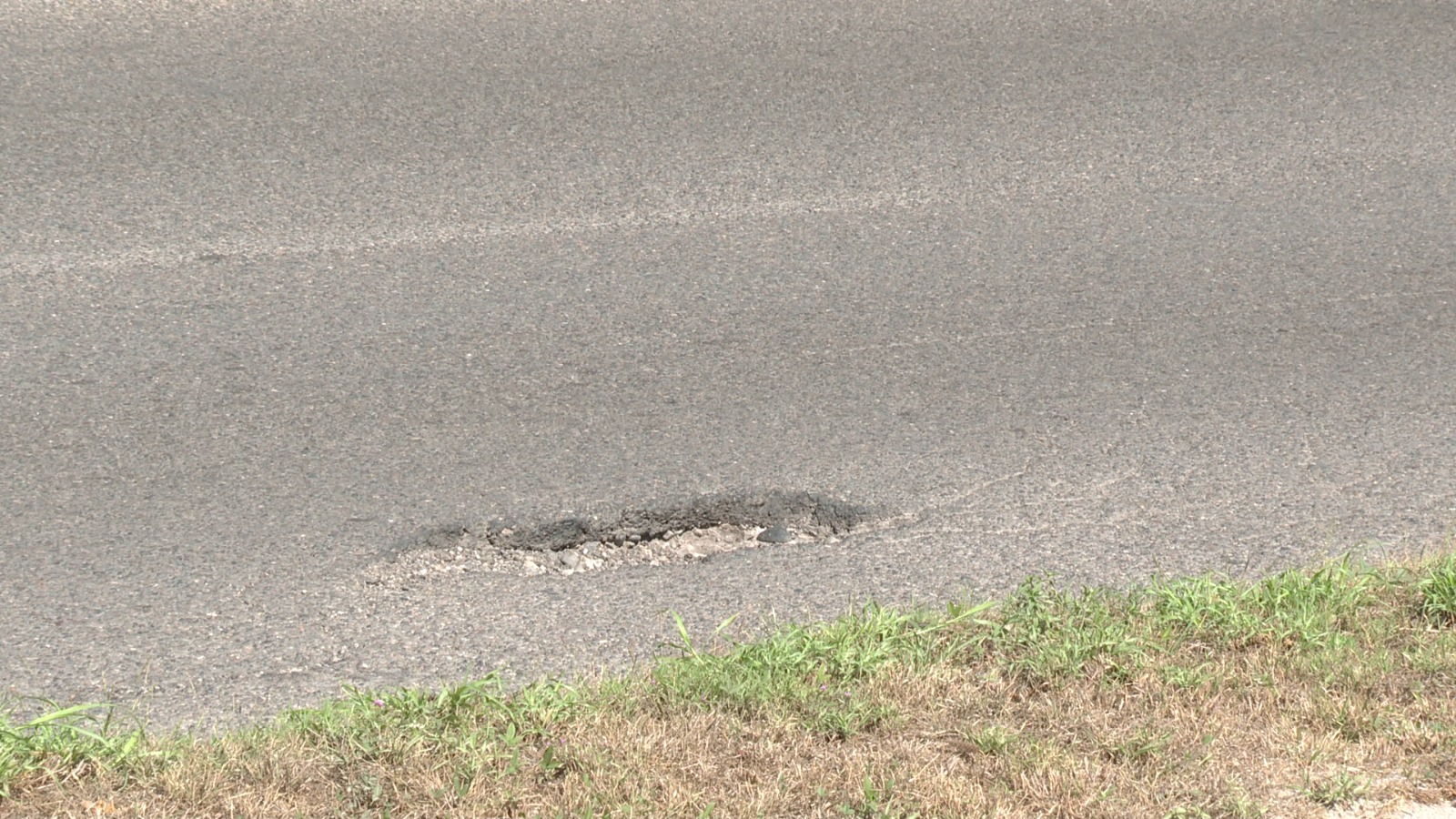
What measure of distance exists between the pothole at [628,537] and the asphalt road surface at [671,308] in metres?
0.06

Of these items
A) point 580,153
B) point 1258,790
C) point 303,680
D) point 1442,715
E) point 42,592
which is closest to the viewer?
point 1258,790

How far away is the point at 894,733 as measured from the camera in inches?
134

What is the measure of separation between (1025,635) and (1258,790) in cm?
71

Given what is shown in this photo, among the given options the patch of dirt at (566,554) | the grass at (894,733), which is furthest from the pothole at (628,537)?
the grass at (894,733)

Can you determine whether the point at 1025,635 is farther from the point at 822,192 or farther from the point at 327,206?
the point at 327,206

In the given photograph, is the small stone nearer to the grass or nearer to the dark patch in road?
the dark patch in road

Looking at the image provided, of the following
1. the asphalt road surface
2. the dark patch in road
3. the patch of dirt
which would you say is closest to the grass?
the asphalt road surface

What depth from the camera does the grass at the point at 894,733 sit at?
3172 millimetres

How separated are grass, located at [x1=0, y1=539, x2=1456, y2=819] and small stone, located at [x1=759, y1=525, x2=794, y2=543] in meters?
0.58

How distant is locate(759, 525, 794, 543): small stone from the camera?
4.44 m

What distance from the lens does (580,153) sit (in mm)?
6742

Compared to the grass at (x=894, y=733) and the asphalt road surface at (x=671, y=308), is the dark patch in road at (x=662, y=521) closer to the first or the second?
the asphalt road surface at (x=671, y=308)

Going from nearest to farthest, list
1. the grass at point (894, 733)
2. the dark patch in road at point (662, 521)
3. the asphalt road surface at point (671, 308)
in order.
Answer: the grass at point (894, 733)
the asphalt road surface at point (671, 308)
the dark patch in road at point (662, 521)

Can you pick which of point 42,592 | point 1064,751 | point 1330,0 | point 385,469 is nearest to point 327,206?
point 385,469
